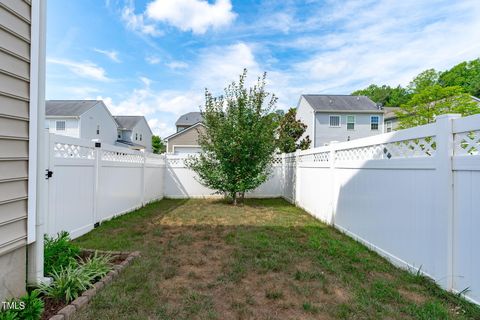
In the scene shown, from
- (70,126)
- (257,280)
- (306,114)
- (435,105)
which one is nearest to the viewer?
(257,280)

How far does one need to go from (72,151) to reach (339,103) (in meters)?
20.7

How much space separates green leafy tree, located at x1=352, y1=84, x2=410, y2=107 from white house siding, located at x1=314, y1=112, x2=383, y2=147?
2351cm

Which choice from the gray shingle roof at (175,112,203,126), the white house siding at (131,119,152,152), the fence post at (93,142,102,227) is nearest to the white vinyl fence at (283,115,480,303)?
the fence post at (93,142,102,227)

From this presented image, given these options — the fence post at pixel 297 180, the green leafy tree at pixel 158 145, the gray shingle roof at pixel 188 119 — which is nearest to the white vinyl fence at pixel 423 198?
the fence post at pixel 297 180

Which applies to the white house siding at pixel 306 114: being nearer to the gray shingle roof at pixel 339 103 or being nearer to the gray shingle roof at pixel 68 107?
the gray shingle roof at pixel 339 103

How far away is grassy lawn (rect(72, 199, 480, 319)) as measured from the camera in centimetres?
209

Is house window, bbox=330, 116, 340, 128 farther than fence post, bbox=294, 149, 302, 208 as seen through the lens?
Yes

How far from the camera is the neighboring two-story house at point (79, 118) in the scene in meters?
20.5

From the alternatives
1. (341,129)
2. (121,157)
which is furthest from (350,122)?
(121,157)

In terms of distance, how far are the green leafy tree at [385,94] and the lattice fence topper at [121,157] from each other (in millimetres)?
41931

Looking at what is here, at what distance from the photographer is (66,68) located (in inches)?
325

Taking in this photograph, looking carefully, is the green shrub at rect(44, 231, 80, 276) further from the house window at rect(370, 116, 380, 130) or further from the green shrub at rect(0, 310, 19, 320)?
the house window at rect(370, 116, 380, 130)

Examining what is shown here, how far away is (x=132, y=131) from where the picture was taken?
28609 millimetres

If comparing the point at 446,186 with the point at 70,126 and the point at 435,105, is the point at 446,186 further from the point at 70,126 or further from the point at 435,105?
the point at 70,126
